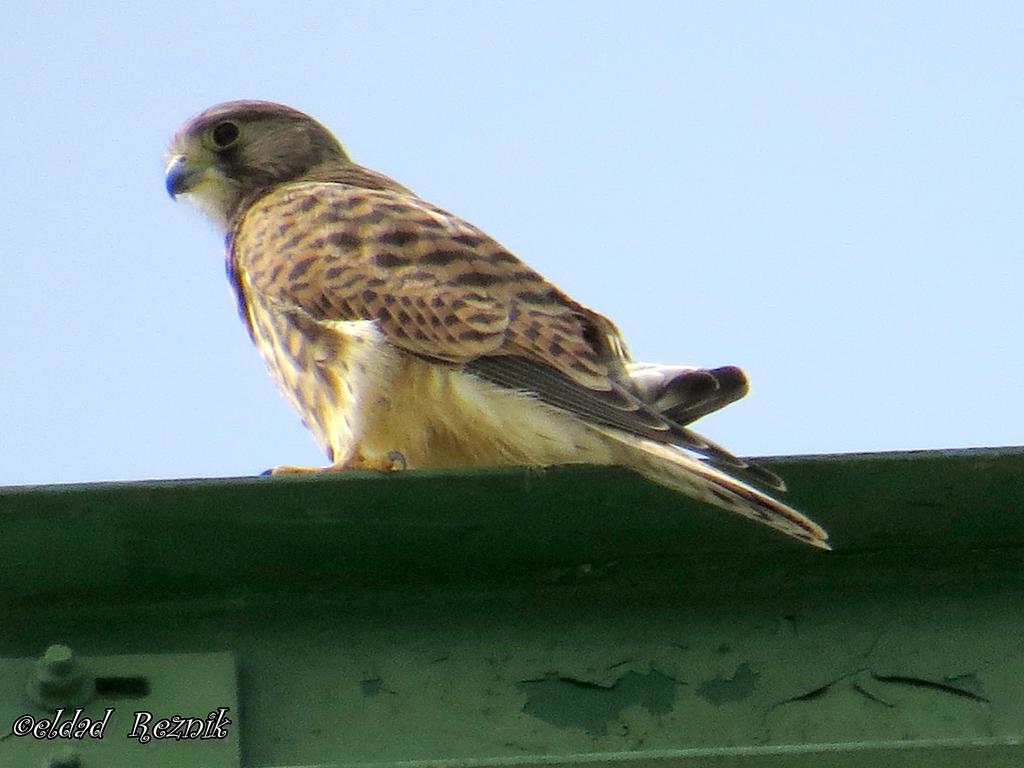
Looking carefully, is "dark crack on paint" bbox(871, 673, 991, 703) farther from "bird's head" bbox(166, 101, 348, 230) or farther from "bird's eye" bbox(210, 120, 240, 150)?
"bird's eye" bbox(210, 120, 240, 150)

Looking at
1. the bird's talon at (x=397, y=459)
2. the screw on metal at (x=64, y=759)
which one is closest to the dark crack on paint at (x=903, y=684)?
the screw on metal at (x=64, y=759)

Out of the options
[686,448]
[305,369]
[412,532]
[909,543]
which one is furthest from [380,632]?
[305,369]

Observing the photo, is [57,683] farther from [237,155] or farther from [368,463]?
[237,155]

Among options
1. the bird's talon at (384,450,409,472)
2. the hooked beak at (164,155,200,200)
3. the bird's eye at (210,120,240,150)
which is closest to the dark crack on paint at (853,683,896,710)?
the bird's talon at (384,450,409,472)

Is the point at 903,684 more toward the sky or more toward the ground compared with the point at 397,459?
more toward the sky

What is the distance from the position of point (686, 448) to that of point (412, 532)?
0.52 metres

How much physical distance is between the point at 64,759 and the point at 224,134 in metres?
2.95

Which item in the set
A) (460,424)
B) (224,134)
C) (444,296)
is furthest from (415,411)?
(224,134)

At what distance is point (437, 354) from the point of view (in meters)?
3.46

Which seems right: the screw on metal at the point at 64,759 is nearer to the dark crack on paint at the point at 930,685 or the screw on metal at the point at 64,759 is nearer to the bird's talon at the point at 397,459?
the dark crack on paint at the point at 930,685

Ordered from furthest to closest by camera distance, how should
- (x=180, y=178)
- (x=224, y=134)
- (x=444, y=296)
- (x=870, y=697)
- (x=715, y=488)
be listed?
1. (x=224, y=134)
2. (x=180, y=178)
3. (x=444, y=296)
4. (x=715, y=488)
5. (x=870, y=697)

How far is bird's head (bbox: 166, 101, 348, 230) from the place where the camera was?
4848 millimetres

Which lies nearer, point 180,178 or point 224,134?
point 180,178

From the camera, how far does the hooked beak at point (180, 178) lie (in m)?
4.85
